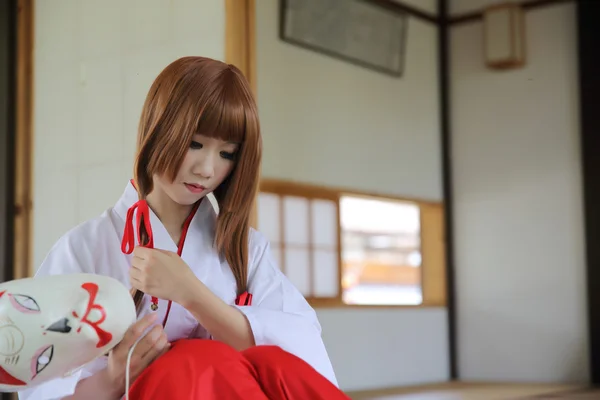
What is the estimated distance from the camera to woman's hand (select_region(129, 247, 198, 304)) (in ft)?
4.79

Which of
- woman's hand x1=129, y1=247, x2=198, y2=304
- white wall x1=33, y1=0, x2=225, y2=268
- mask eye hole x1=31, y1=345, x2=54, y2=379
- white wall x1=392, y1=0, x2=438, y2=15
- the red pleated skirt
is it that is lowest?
the red pleated skirt

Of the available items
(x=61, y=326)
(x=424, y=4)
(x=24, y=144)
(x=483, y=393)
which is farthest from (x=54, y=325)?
(x=424, y=4)

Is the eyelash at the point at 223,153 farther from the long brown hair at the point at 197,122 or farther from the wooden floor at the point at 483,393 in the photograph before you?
the wooden floor at the point at 483,393

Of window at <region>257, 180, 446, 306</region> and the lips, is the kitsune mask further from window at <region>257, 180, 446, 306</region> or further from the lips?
window at <region>257, 180, 446, 306</region>

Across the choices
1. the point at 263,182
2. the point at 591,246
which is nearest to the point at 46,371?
the point at 263,182

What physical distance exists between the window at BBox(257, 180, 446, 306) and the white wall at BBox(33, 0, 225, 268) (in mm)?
975

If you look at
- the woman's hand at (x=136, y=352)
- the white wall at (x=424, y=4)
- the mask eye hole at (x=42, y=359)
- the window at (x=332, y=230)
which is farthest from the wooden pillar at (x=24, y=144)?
the white wall at (x=424, y=4)

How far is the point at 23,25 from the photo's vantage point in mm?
3572

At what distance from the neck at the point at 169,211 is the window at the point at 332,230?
2167 mm

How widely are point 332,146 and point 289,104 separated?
458 mm

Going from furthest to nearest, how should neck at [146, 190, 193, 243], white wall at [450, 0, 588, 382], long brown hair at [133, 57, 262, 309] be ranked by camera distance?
white wall at [450, 0, 588, 382], neck at [146, 190, 193, 243], long brown hair at [133, 57, 262, 309]

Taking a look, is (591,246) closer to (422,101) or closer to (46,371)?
(422,101)

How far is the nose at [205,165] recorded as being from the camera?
5.31 ft

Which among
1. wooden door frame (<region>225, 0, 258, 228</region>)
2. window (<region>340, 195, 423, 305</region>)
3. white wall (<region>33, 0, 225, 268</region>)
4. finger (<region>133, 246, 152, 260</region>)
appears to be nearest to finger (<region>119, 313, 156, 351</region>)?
finger (<region>133, 246, 152, 260</region>)
